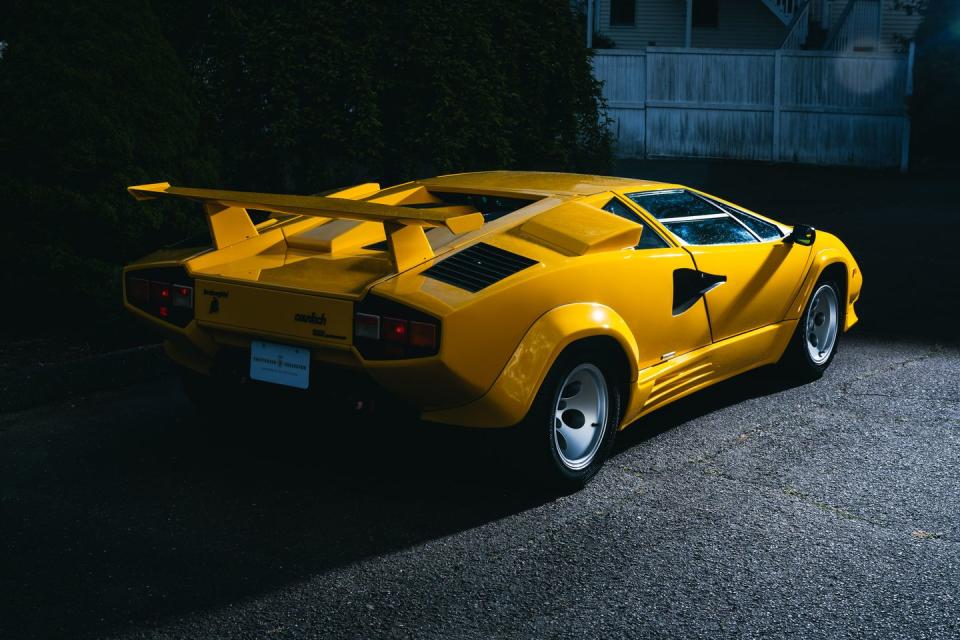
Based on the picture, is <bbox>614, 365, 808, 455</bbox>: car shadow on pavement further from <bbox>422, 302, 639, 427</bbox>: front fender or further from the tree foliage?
the tree foliage

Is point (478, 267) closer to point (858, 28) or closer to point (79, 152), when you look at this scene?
point (79, 152)

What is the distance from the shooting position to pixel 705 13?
31.8m

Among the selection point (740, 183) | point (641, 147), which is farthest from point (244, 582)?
point (641, 147)

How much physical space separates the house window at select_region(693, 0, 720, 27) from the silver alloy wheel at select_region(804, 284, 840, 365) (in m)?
26.4

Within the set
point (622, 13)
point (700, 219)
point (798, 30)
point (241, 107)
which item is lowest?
point (700, 219)

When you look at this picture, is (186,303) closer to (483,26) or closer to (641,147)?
(483,26)

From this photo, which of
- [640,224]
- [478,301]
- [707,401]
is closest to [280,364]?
[478,301]

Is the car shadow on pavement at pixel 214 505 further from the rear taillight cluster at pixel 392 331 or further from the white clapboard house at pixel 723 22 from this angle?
the white clapboard house at pixel 723 22

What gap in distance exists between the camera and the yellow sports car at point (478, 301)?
430 centimetres

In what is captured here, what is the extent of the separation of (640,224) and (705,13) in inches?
1114

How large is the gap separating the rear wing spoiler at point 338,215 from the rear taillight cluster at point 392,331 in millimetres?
217

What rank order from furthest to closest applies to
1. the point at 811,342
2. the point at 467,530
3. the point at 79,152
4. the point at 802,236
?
the point at 79,152 → the point at 811,342 → the point at 802,236 → the point at 467,530

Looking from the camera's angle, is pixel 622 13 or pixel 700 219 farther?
pixel 622 13

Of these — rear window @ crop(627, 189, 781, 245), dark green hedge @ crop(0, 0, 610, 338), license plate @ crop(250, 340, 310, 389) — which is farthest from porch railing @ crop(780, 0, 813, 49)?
license plate @ crop(250, 340, 310, 389)
